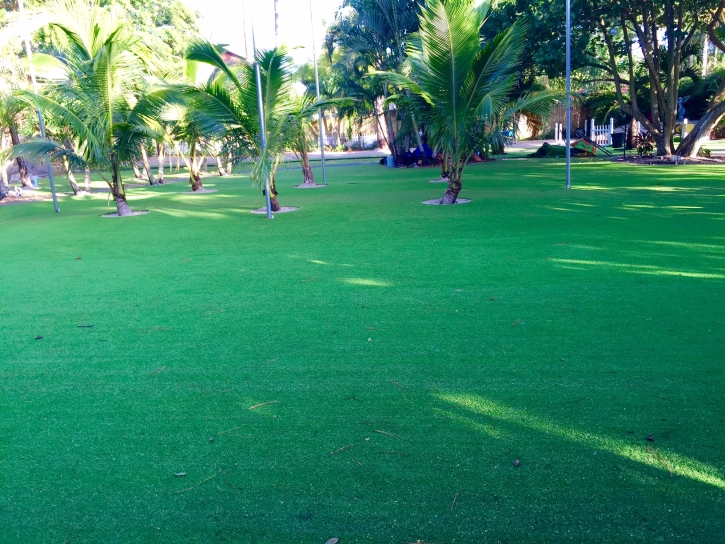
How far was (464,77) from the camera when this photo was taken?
11.8 meters

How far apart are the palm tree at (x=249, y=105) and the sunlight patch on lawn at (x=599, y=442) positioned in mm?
8923

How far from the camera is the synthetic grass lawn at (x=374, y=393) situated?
2777mm

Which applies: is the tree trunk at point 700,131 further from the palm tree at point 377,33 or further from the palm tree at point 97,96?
the palm tree at point 97,96

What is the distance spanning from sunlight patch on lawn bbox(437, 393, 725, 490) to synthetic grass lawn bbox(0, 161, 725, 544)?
1cm

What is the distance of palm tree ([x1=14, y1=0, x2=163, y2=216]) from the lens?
1254 centimetres

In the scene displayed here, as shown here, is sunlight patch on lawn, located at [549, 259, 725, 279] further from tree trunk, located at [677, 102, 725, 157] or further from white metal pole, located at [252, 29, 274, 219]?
tree trunk, located at [677, 102, 725, 157]

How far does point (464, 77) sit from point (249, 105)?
4471 millimetres

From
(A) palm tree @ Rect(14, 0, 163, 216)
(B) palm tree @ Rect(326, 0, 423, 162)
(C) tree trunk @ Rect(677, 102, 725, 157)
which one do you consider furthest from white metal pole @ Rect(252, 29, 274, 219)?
(C) tree trunk @ Rect(677, 102, 725, 157)

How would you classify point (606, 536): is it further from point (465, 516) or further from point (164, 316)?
point (164, 316)

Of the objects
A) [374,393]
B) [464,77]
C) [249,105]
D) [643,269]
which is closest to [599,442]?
[374,393]

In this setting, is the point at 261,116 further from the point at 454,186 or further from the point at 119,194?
the point at 119,194

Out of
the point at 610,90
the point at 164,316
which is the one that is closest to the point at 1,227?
the point at 164,316

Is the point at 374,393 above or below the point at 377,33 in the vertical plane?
below

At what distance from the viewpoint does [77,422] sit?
148 inches
